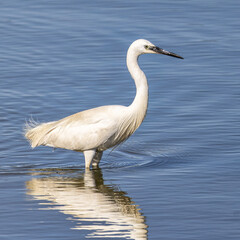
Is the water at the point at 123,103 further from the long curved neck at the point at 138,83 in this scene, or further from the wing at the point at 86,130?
the long curved neck at the point at 138,83

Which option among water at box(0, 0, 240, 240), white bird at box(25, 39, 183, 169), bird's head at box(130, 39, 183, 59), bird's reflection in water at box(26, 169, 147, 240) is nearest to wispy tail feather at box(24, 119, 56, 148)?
white bird at box(25, 39, 183, 169)

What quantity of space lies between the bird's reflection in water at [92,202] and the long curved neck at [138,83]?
115 centimetres

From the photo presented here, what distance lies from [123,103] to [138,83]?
319 cm

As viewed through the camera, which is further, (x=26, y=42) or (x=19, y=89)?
(x=26, y=42)

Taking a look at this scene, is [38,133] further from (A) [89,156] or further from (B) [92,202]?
(B) [92,202]

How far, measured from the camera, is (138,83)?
11945 millimetres

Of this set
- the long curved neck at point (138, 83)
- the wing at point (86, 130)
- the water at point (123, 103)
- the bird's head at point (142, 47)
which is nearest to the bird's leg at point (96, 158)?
the water at point (123, 103)

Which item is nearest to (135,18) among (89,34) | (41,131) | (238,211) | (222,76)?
(89,34)

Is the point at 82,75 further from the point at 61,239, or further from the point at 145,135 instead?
the point at 61,239

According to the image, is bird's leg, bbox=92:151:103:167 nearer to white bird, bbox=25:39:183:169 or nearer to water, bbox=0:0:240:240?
white bird, bbox=25:39:183:169

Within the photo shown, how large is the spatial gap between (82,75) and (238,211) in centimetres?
703

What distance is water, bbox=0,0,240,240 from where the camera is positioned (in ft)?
33.2

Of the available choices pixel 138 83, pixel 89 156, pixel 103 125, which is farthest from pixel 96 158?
pixel 138 83

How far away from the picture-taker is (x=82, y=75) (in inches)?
653
